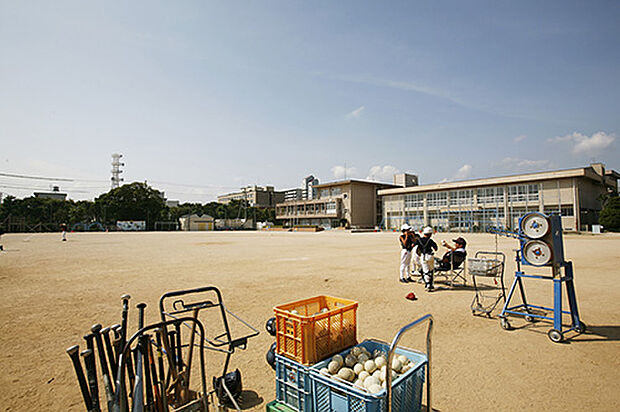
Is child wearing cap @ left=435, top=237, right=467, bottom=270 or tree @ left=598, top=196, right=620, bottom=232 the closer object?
child wearing cap @ left=435, top=237, right=467, bottom=270

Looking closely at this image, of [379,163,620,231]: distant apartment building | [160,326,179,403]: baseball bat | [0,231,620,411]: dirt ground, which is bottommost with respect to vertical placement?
[0,231,620,411]: dirt ground

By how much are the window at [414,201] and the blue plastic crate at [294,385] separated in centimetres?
6624

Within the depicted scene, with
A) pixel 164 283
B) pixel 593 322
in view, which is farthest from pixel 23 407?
pixel 593 322

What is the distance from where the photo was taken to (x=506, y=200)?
52750 millimetres

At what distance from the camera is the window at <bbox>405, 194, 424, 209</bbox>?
2594 inches

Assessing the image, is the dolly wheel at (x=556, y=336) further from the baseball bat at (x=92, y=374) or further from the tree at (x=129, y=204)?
the tree at (x=129, y=204)

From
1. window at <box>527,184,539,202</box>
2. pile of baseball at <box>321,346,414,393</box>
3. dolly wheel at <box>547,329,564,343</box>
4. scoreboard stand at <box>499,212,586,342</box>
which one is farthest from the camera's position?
window at <box>527,184,539,202</box>

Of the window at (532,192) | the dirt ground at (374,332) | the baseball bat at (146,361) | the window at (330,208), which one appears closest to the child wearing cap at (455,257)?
the dirt ground at (374,332)

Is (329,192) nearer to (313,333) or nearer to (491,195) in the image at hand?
(491,195)

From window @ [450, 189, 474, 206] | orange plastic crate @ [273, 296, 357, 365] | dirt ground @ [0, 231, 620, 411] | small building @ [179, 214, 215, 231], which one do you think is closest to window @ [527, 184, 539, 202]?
window @ [450, 189, 474, 206]

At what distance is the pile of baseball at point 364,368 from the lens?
112 inches

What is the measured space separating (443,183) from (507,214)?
41.8 ft

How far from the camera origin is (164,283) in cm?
984

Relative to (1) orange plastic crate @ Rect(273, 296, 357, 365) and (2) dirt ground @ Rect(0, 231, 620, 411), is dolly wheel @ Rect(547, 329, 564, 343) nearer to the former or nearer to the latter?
(2) dirt ground @ Rect(0, 231, 620, 411)
